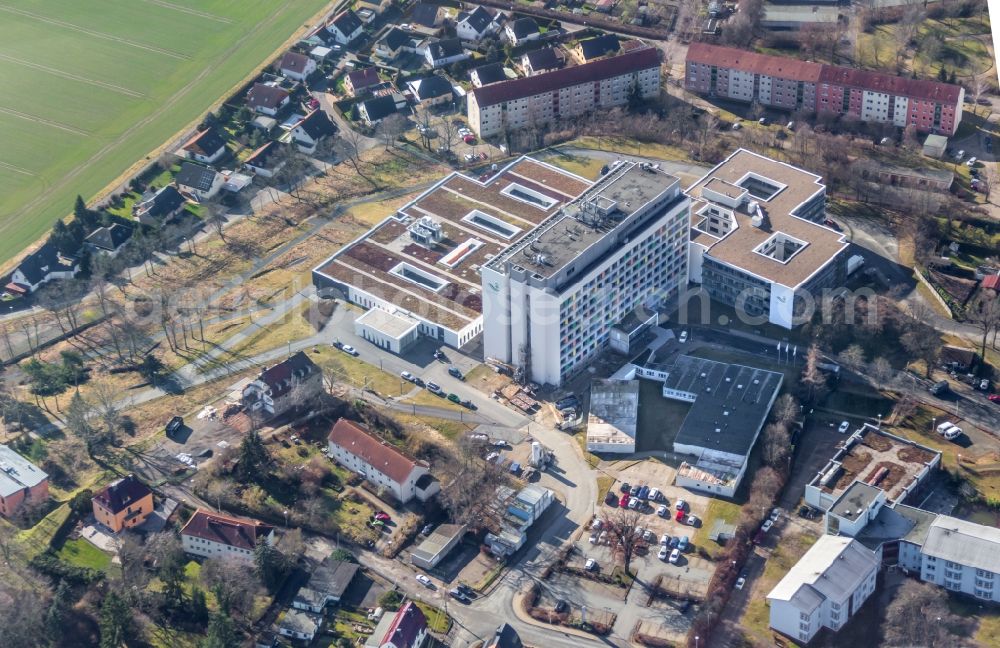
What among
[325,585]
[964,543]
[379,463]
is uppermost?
[964,543]

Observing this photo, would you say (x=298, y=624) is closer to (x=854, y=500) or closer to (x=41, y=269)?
(x=854, y=500)

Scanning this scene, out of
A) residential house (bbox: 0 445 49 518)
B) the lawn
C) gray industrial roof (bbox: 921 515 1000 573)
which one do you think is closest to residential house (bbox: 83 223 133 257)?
residential house (bbox: 0 445 49 518)

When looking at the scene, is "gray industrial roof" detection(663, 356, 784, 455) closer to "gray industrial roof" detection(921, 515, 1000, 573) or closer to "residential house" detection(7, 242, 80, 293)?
"gray industrial roof" detection(921, 515, 1000, 573)

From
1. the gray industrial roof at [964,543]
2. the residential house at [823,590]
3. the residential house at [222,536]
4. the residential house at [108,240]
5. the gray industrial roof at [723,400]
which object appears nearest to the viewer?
the residential house at [823,590]

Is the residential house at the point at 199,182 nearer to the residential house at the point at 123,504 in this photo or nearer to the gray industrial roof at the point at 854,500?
the residential house at the point at 123,504

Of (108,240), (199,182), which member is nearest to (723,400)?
(199,182)

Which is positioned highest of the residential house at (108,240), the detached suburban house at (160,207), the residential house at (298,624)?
the detached suburban house at (160,207)

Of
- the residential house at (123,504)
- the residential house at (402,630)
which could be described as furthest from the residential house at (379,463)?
the residential house at (123,504)
